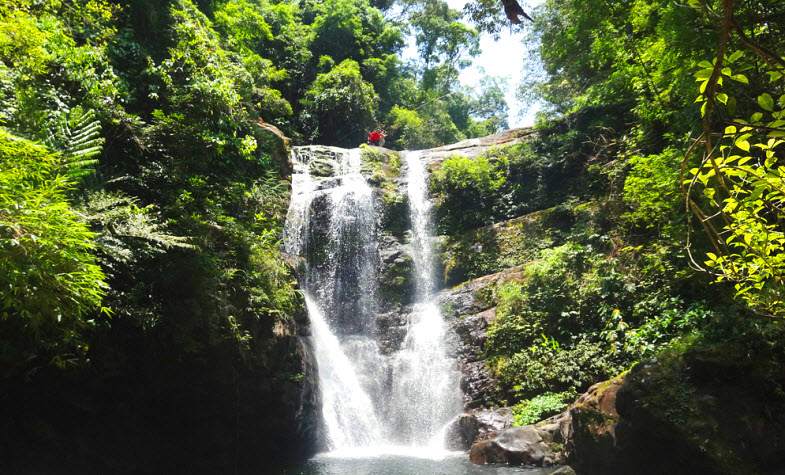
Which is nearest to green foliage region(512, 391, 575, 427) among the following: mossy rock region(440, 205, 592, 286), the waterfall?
the waterfall

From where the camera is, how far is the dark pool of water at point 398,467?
7.92m

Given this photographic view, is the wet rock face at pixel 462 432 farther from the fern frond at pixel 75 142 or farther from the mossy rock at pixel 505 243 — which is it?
the fern frond at pixel 75 142

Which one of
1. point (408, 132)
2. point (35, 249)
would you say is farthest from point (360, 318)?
point (408, 132)

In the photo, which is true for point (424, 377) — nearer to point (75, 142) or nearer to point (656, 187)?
point (656, 187)

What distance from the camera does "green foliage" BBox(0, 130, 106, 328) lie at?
4.05 m

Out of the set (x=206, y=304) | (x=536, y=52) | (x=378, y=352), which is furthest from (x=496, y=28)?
(x=536, y=52)

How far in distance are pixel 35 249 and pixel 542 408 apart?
8511 millimetres

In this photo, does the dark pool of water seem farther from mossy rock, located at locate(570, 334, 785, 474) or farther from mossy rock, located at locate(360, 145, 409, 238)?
mossy rock, located at locate(360, 145, 409, 238)

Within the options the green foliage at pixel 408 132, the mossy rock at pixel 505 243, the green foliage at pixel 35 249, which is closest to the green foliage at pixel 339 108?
the green foliage at pixel 408 132

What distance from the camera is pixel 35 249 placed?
13.7 ft

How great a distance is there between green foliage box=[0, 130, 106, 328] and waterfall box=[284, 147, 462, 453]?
7.22 metres

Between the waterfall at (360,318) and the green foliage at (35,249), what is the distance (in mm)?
7216

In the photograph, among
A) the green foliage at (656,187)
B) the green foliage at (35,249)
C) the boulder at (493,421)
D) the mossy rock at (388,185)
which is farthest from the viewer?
the mossy rock at (388,185)

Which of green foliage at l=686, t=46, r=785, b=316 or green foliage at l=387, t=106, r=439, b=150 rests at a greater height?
green foliage at l=387, t=106, r=439, b=150
